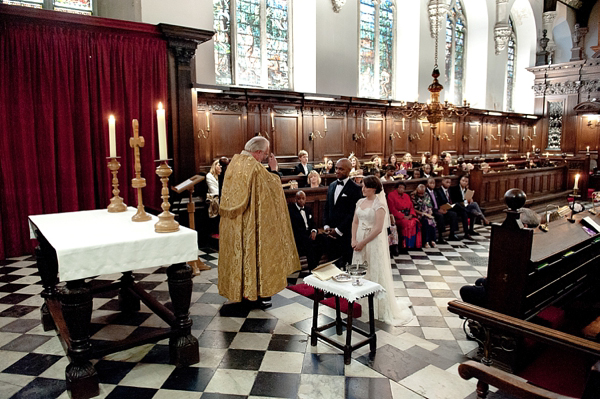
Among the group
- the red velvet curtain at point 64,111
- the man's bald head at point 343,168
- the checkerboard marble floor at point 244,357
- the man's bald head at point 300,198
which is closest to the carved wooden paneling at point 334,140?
the red velvet curtain at point 64,111

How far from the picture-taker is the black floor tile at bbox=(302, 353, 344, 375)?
3.35 meters

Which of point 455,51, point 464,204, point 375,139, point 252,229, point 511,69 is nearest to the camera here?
point 252,229

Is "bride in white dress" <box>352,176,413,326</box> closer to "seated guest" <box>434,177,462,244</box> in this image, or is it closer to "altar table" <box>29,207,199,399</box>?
"altar table" <box>29,207,199,399</box>

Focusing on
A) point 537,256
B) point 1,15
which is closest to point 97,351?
point 537,256

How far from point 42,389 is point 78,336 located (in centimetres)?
57

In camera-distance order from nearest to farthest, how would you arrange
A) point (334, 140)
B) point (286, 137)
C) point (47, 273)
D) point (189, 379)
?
point (189, 379), point (47, 273), point (286, 137), point (334, 140)

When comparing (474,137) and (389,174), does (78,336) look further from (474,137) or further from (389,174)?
(474,137)

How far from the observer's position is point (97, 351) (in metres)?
3.09

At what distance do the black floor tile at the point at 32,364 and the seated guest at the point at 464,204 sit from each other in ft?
Result: 26.1

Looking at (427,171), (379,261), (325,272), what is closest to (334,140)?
(427,171)

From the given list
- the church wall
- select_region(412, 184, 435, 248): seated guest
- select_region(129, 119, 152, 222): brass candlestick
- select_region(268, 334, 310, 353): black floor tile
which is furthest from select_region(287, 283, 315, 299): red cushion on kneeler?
the church wall

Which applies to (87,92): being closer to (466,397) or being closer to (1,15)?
(1,15)

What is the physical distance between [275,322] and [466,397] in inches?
77.0

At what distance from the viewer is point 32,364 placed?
3480 millimetres
